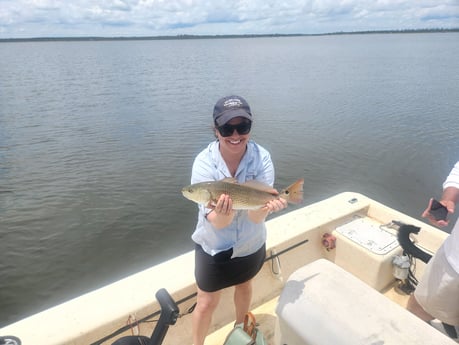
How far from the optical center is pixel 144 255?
32.3 ft

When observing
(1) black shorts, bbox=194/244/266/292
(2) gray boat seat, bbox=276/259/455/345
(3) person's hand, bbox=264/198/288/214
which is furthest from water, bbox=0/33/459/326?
(2) gray boat seat, bbox=276/259/455/345

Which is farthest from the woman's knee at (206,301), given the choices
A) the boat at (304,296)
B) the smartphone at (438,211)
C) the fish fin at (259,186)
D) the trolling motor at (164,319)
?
the smartphone at (438,211)

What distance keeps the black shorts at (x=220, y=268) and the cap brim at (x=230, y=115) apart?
1158 millimetres

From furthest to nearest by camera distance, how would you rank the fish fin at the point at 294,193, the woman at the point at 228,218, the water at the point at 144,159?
1. the water at the point at 144,159
2. the fish fin at the point at 294,193
3. the woman at the point at 228,218

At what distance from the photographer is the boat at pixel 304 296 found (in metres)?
2.34

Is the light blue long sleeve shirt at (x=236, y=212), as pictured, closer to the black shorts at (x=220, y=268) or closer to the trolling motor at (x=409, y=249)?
the black shorts at (x=220, y=268)

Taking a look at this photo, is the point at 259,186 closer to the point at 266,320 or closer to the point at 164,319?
the point at 164,319

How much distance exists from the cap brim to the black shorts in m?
1.16

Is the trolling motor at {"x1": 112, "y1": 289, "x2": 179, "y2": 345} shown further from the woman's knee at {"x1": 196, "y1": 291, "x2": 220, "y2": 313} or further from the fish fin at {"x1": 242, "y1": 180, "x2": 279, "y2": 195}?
the fish fin at {"x1": 242, "y1": 180, "x2": 279, "y2": 195}

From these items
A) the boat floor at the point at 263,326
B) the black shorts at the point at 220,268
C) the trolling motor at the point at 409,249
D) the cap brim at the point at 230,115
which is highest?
the cap brim at the point at 230,115

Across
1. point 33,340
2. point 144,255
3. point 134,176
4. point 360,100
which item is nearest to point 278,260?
point 33,340

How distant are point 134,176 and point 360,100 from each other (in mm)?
17745

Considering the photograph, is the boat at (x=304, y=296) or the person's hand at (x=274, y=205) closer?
the boat at (x=304, y=296)

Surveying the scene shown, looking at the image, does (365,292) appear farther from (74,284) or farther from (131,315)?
(74,284)
